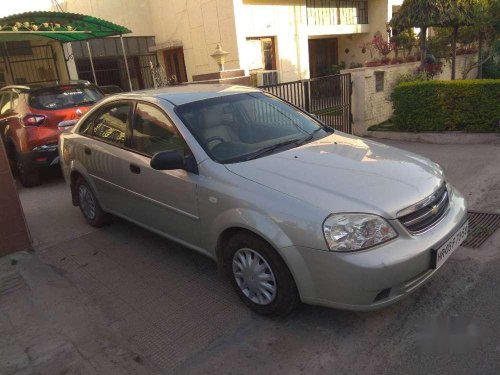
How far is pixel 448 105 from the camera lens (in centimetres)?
792

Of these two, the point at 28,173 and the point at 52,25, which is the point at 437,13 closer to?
the point at 52,25

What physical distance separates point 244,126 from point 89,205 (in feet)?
7.71

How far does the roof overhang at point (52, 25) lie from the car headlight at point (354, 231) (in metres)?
8.03

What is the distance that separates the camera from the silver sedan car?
2.64 m

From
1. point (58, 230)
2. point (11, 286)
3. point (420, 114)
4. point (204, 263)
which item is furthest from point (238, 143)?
point (420, 114)

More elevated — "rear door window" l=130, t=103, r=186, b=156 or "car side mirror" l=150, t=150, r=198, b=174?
"rear door window" l=130, t=103, r=186, b=156

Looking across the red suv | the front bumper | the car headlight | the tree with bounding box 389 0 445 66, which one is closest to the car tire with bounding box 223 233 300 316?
the front bumper

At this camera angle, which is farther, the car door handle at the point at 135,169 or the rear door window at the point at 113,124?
the rear door window at the point at 113,124

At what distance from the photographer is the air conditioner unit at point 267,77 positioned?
13828mm

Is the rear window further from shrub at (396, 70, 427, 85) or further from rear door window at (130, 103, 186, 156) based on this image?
shrub at (396, 70, 427, 85)

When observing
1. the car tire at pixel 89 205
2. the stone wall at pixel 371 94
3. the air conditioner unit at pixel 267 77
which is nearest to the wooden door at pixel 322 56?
the air conditioner unit at pixel 267 77

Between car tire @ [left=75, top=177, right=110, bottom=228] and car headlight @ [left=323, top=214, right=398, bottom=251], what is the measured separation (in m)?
3.08

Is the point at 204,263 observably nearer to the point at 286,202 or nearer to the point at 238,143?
the point at 238,143

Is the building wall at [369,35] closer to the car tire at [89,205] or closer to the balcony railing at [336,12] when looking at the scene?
the balcony railing at [336,12]
